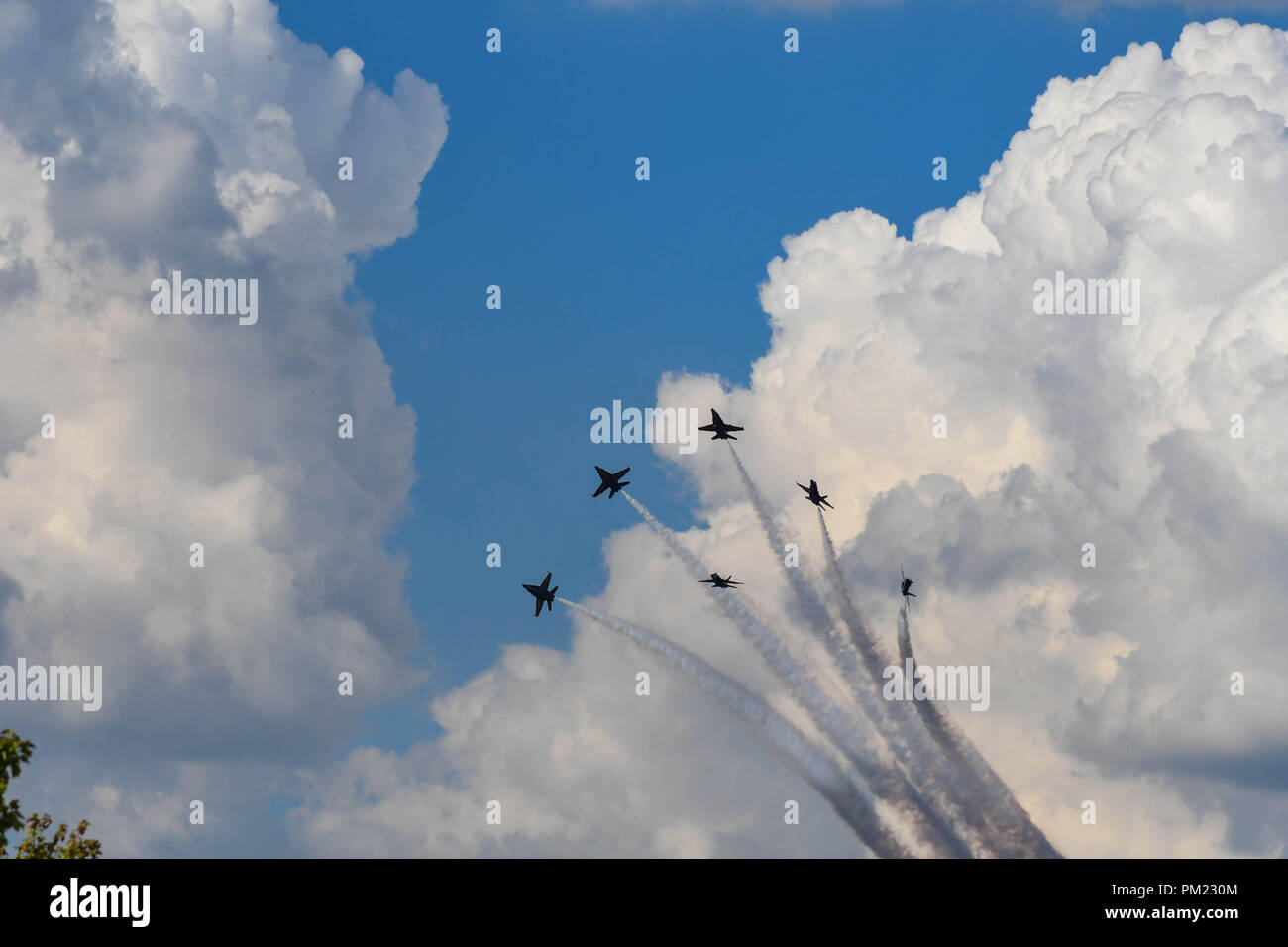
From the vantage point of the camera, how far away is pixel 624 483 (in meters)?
153

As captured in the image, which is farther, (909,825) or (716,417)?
(716,417)
